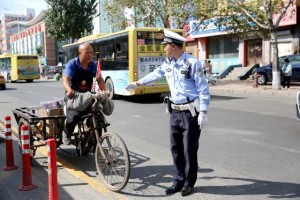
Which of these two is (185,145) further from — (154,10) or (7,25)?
(7,25)

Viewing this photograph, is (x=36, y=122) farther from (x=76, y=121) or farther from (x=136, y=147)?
(x=136, y=147)

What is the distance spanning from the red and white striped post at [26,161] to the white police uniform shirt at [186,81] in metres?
1.86

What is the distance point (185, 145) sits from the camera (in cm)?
434

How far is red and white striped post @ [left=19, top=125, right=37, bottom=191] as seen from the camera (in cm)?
462

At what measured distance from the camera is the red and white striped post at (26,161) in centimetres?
462

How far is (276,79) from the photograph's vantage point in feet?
60.1

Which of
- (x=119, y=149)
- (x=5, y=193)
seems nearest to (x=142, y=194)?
(x=119, y=149)

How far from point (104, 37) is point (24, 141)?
40.0ft

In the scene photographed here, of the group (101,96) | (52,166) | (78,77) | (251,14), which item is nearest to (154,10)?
(251,14)

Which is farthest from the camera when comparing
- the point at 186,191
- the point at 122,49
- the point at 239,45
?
the point at 239,45

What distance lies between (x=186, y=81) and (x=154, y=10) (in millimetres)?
22635

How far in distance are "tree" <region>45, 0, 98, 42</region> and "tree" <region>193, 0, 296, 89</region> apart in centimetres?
1972

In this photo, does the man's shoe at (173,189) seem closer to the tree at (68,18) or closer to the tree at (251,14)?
the tree at (251,14)

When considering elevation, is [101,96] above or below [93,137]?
above
